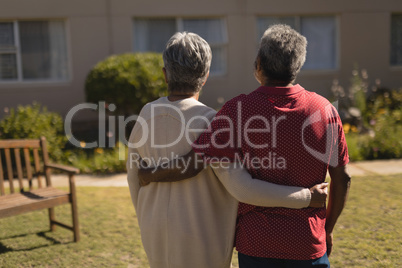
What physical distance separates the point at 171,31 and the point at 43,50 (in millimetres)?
3238

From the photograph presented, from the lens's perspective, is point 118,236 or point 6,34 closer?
point 118,236

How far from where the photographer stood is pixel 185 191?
2.27 m

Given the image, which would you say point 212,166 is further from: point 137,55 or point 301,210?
point 137,55

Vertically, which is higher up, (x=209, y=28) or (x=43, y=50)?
(x=209, y=28)

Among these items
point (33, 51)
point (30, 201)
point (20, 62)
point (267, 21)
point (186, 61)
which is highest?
point (267, 21)

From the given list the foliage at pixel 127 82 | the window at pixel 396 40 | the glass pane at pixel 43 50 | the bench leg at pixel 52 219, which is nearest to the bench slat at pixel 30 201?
the bench leg at pixel 52 219

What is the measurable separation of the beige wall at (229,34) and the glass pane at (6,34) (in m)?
0.34

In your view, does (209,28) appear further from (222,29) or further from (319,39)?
(319,39)

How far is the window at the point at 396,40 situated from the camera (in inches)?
483

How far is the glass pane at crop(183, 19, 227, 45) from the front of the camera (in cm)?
1137

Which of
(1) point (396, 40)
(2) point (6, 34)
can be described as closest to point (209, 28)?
(2) point (6, 34)

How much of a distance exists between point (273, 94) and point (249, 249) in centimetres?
75

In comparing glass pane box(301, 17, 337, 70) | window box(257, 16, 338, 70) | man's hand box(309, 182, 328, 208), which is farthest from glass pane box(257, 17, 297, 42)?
man's hand box(309, 182, 328, 208)

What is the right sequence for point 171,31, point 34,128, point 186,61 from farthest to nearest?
point 171,31 < point 34,128 < point 186,61
